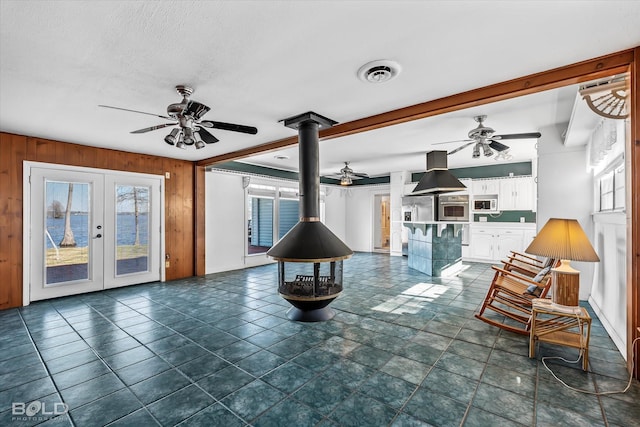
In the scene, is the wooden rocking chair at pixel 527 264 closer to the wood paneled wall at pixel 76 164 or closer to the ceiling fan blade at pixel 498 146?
the ceiling fan blade at pixel 498 146

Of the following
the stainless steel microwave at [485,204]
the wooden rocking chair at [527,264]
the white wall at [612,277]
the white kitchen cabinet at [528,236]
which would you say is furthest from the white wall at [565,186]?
the stainless steel microwave at [485,204]

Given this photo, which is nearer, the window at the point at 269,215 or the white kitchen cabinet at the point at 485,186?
the white kitchen cabinet at the point at 485,186

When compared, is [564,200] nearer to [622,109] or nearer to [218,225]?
[622,109]

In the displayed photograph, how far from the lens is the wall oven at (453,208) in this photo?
7273mm

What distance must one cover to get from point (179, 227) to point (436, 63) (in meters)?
5.25

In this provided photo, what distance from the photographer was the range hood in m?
5.20

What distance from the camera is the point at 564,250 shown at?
2.35 m

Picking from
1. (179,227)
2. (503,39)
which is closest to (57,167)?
(179,227)

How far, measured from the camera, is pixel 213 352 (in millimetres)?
2635

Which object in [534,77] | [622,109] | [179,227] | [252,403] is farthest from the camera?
[179,227]

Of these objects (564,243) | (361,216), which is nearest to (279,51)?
(564,243)

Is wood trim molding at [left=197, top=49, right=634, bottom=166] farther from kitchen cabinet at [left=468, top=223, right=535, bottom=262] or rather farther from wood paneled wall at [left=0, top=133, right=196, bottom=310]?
kitchen cabinet at [left=468, top=223, right=535, bottom=262]

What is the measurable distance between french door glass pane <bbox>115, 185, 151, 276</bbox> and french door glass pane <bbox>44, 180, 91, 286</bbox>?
0.43m

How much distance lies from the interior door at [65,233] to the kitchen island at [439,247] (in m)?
5.68
